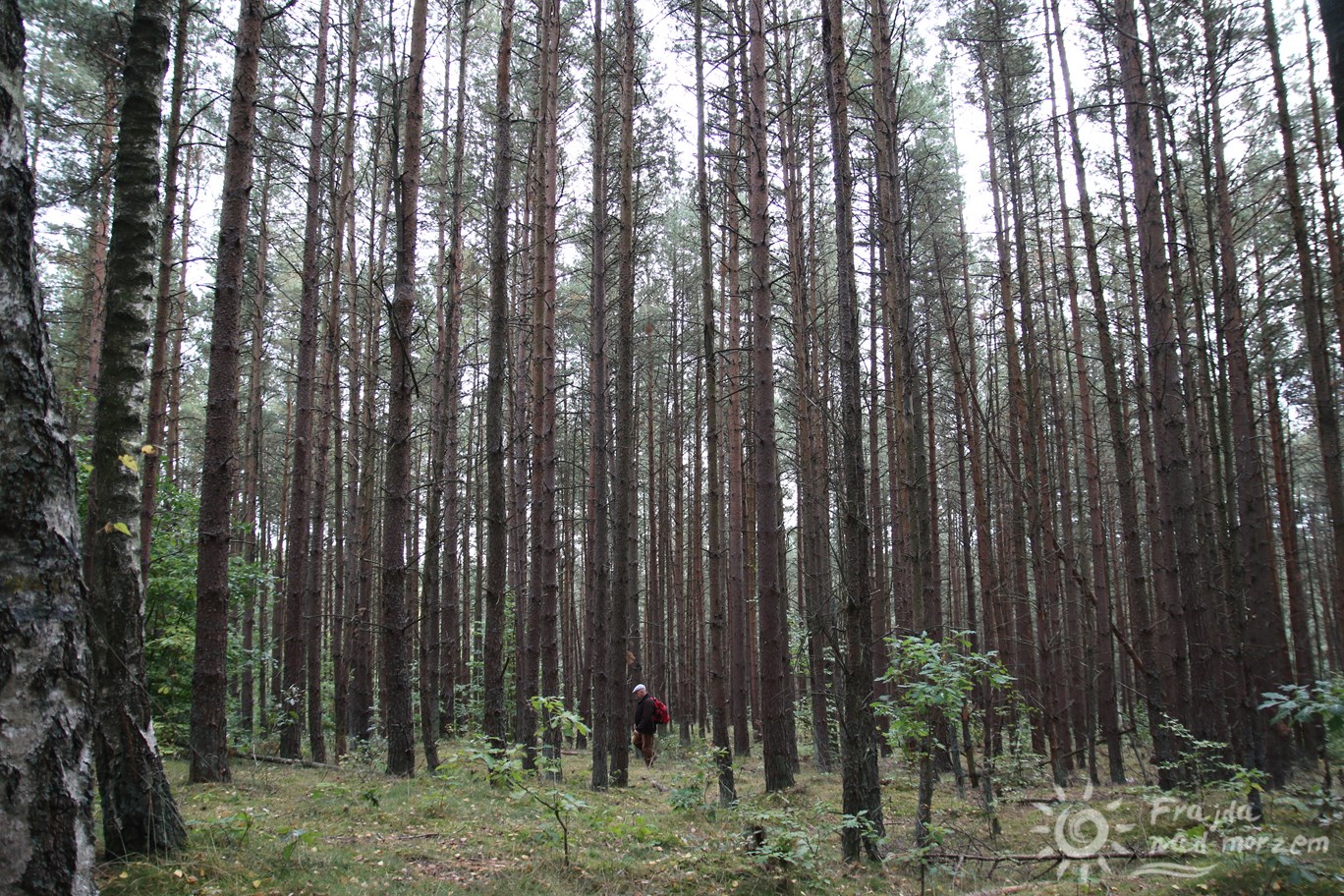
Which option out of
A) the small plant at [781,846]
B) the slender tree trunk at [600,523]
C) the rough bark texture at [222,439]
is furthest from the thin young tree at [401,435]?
the small plant at [781,846]

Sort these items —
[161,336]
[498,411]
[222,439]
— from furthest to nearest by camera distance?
[498,411] → [161,336] → [222,439]

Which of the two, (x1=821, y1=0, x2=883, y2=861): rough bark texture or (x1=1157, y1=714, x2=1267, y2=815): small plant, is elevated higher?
(x1=821, y1=0, x2=883, y2=861): rough bark texture

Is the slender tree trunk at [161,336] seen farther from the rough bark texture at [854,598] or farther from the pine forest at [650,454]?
the rough bark texture at [854,598]

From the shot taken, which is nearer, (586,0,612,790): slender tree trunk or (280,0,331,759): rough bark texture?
(586,0,612,790): slender tree trunk

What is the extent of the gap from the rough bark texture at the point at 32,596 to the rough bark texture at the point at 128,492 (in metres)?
1.93

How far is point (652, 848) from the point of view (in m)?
6.11

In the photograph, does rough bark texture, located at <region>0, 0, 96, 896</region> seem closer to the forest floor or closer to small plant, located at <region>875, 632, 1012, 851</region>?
the forest floor

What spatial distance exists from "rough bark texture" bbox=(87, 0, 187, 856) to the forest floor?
0.32 meters

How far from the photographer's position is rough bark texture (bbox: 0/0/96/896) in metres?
1.84

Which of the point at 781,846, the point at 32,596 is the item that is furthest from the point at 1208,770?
the point at 32,596

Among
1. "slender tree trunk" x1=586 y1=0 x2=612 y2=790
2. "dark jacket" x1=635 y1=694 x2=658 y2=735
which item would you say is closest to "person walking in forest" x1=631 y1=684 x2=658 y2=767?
"dark jacket" x1=635 y1=694 x2=658 y2=735

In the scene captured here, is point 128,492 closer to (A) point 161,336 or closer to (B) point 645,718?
(A) point 161,336

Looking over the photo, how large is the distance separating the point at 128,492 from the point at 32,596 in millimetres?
2559

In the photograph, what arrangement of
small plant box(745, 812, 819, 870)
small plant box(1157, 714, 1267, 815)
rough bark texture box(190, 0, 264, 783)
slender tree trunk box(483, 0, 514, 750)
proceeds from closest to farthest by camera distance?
1. small plant box(745, 812, 819, 870)
2. rough bark texture box(190, 0, 264, 783)
3. small plant box(1157, 714, 1267, 815)
4. slender tree trunk box(483, 0, 514, 750)
